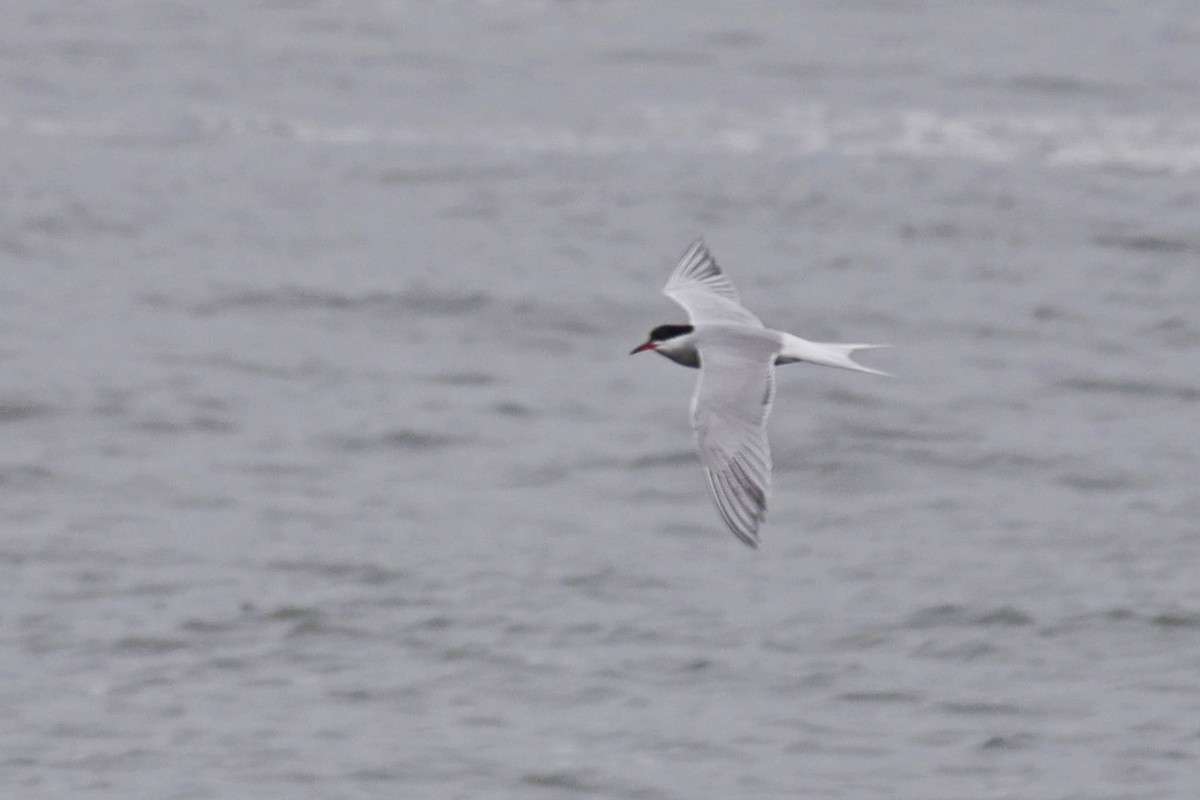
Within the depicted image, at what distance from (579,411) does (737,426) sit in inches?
252

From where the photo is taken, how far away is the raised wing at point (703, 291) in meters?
8.27

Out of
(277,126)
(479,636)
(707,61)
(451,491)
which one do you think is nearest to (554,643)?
(479,636)

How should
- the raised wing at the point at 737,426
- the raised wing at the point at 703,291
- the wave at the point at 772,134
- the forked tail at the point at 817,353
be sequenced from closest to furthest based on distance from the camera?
the raised wing at the point at 737,426
the forked tail at the point at 817,353
the raised wing at the point at 703,291
the wave at the point at 772,134

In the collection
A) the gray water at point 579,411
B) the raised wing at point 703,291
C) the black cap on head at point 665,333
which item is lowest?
the gray water at point 579,411

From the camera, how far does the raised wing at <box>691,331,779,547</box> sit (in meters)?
6.77

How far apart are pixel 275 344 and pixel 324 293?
976 millimetres

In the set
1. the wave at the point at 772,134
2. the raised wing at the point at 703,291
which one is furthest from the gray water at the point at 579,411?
the raised wing at the point at 703,291

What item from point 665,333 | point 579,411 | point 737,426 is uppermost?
point 665,333

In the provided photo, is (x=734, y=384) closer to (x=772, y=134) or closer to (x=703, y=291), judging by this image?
(x=703, y=291)

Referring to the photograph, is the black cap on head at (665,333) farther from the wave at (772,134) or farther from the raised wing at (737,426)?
the wave at (772,134)

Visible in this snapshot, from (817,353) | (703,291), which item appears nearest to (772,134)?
(703,291)

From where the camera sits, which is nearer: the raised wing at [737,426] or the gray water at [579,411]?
the raised wing at [737,426]

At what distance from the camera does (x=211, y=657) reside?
10039mm

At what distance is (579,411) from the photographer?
13.5m
